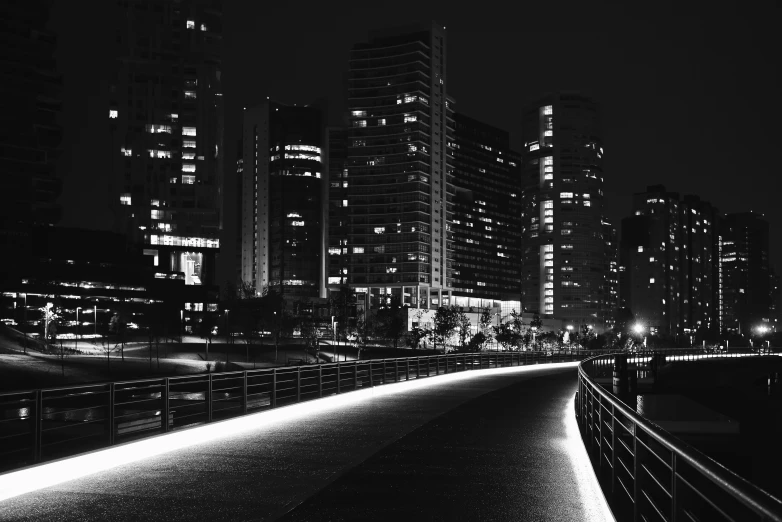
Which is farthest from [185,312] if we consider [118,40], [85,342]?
[118,40]

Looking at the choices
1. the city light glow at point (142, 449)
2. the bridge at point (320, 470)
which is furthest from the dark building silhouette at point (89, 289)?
the bridge at point (320, 470)

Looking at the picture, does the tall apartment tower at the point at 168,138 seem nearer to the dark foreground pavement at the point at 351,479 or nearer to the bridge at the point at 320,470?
the bridge at the point at 320,470

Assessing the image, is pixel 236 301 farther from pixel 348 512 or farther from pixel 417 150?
pixel 348 512

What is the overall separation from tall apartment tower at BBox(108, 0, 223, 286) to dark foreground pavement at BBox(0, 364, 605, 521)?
154m

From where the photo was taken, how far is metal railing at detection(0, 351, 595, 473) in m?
11.3

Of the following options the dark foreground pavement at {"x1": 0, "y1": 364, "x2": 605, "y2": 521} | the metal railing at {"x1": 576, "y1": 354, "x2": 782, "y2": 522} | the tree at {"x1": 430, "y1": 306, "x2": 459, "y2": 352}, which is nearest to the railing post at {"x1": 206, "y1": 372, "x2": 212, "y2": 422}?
the dark foreground pavement at {"x1": 0, "y1": 364, "x2": 605, "y2": 521}

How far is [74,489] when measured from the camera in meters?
9.83

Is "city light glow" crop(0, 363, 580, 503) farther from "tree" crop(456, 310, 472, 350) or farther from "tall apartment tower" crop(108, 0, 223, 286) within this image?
"tall apartment tower" crop(108, 0, 223, 286)

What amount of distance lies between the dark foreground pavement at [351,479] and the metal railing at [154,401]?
93 centimetres

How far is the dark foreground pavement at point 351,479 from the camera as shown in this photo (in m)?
8.49

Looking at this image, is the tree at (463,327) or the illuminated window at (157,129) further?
the illuminated window at (157,129)

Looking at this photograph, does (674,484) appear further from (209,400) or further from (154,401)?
(154,401)

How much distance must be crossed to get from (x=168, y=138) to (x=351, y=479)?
559 feet

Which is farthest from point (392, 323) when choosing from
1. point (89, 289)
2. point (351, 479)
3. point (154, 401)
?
point (351, 479)
